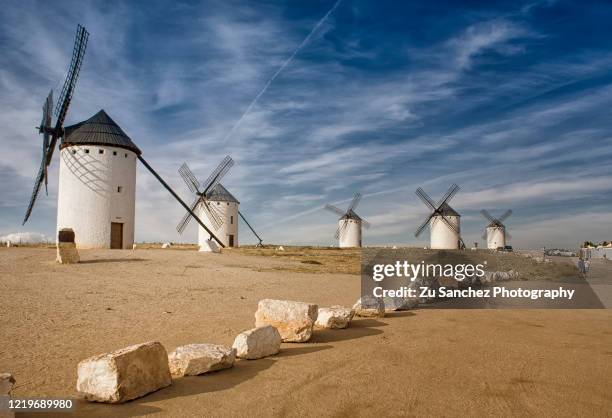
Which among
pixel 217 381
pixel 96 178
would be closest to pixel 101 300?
pixel 217 381

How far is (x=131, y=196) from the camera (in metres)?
26.5

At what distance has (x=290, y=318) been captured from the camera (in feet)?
24.2

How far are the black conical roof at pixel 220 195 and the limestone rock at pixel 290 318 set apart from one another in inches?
1489

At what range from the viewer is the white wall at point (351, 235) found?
6531 cm

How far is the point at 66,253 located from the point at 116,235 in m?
10.00

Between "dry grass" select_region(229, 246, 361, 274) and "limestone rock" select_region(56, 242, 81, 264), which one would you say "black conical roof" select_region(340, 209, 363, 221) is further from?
"limestone rock" select_region(56, 242, 81, 264)

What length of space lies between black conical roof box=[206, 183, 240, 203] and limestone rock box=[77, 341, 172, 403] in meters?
40.3

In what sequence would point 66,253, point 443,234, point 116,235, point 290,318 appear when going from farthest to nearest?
point 443,234 < point 116,235 < point 66,253 < point 290,318

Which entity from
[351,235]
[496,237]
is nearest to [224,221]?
[351,235]

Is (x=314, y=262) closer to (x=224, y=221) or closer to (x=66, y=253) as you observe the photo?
(x=66, y=253)

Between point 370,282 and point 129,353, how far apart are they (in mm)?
15816

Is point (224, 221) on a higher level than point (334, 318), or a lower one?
higher

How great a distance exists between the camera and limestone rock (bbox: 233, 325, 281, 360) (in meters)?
6.04

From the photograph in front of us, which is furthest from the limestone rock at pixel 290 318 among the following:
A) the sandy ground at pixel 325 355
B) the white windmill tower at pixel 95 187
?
the white windmill tower at pixel 95 187
